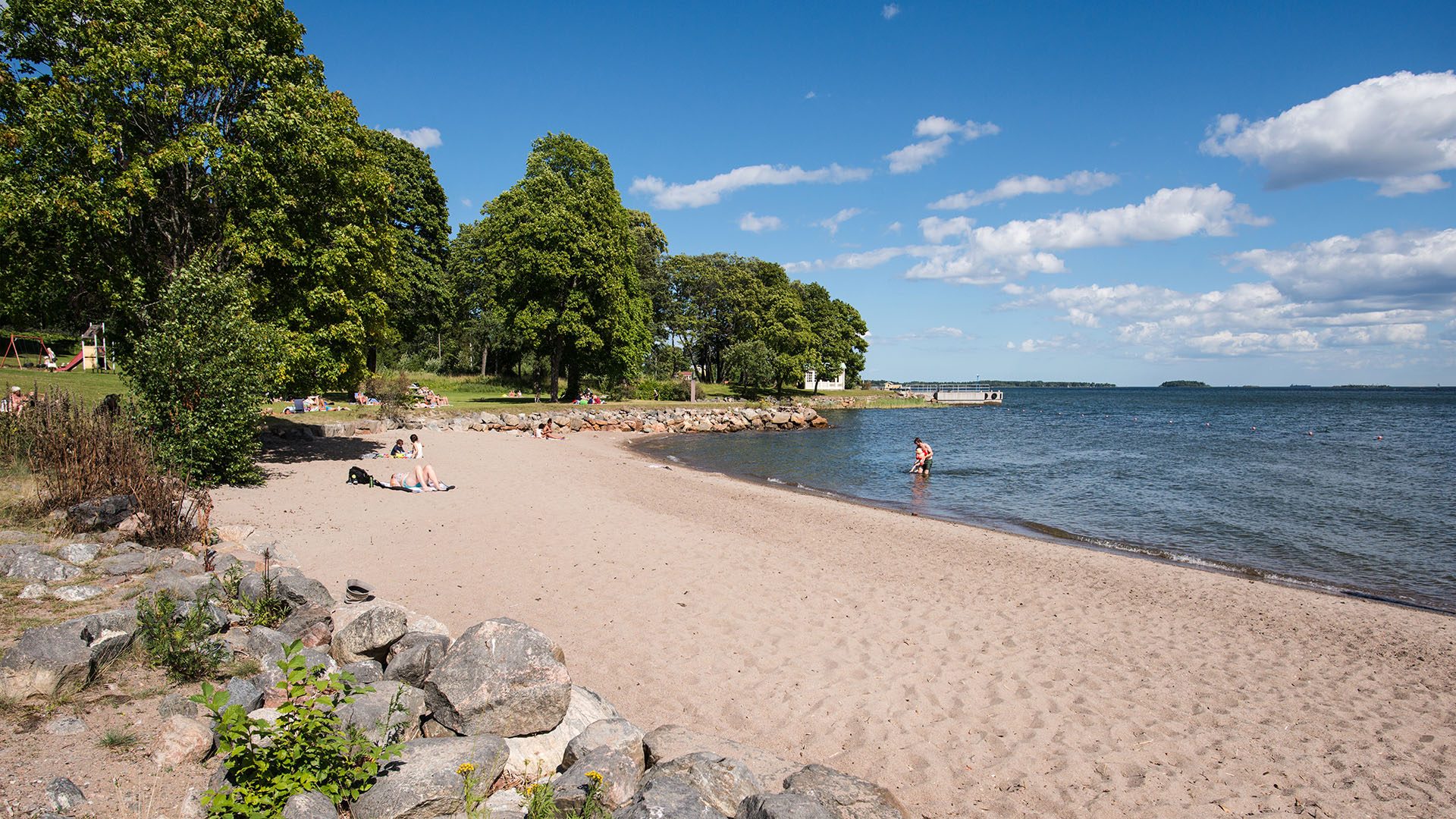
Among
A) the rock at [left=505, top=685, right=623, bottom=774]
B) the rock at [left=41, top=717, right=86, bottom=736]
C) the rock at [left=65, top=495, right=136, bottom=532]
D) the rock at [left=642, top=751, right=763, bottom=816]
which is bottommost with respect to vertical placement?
the rock at [left=505, top=685, right=623, bottom=774]

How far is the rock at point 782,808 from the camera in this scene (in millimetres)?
4113

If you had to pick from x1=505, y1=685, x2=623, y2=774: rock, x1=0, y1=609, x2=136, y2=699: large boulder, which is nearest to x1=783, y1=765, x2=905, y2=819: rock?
x1=505, y1=685, x2=623, y2=774: rock

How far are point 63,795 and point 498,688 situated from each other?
2482mm

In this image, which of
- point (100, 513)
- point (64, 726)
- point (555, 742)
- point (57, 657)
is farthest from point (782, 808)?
point (100, 513)

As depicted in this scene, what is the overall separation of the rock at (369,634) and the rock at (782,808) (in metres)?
3.80

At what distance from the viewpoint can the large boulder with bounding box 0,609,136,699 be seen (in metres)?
4.74

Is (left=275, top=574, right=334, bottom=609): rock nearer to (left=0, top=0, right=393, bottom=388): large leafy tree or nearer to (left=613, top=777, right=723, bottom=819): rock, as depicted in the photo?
(left=613, top=777, right=723, bottom=819): rock

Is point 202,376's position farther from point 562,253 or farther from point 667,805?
point 562,253

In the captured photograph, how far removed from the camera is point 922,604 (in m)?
10.1

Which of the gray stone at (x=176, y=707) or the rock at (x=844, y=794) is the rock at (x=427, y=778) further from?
the rock at (x=844, y=794)

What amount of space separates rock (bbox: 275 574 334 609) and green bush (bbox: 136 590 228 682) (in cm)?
113

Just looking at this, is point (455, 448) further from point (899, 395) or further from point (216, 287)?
point (899, 395)

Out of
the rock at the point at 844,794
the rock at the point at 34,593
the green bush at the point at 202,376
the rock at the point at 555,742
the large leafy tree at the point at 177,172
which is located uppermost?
the large leafy tree at the point at 177,172

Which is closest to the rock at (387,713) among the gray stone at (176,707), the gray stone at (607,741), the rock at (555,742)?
the rock at (555,742)
